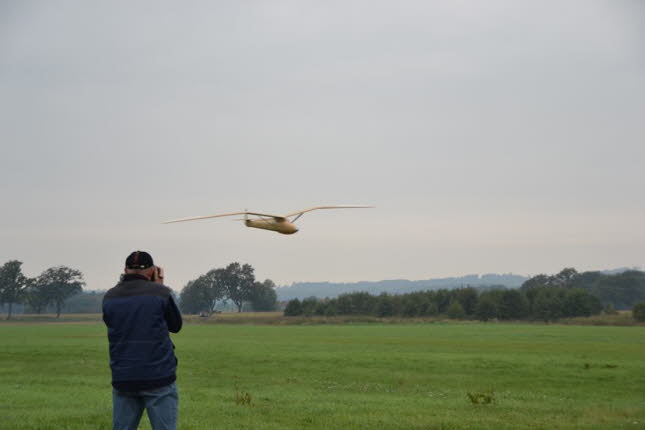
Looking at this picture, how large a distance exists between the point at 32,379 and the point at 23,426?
53.7 ft

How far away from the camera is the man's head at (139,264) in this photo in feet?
27.1

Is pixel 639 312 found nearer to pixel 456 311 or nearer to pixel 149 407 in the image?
pixel 456 311

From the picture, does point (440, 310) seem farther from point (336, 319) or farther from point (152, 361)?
point (152, 361)

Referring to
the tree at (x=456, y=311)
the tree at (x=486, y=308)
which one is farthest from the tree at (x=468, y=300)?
the tree at (x=486, y=308)

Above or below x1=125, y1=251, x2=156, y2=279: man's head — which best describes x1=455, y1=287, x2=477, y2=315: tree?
above

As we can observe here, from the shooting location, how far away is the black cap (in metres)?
8.25

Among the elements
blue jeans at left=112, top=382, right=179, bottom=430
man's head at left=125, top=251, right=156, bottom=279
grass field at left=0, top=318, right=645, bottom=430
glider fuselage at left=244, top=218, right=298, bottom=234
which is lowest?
grass field at left=0, top=318, right=645, bottom=430

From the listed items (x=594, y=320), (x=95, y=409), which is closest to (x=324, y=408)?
(x=95, y=409)

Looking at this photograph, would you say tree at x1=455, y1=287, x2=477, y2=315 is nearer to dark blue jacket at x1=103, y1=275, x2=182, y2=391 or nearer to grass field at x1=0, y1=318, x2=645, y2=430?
grass field at x1=0, y1=318, x2=645, y2=430

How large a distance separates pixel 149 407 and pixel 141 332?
86 centimetres

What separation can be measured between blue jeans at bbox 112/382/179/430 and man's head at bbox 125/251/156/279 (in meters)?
1.34

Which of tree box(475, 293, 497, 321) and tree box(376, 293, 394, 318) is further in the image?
tree box(376, 293, 394, 318)

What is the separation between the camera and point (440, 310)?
143750mm

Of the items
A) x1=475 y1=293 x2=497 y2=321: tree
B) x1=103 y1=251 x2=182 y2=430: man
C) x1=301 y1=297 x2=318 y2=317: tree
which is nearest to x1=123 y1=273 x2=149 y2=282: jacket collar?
x1=103 y1=251 x2=182 y2=430: man
